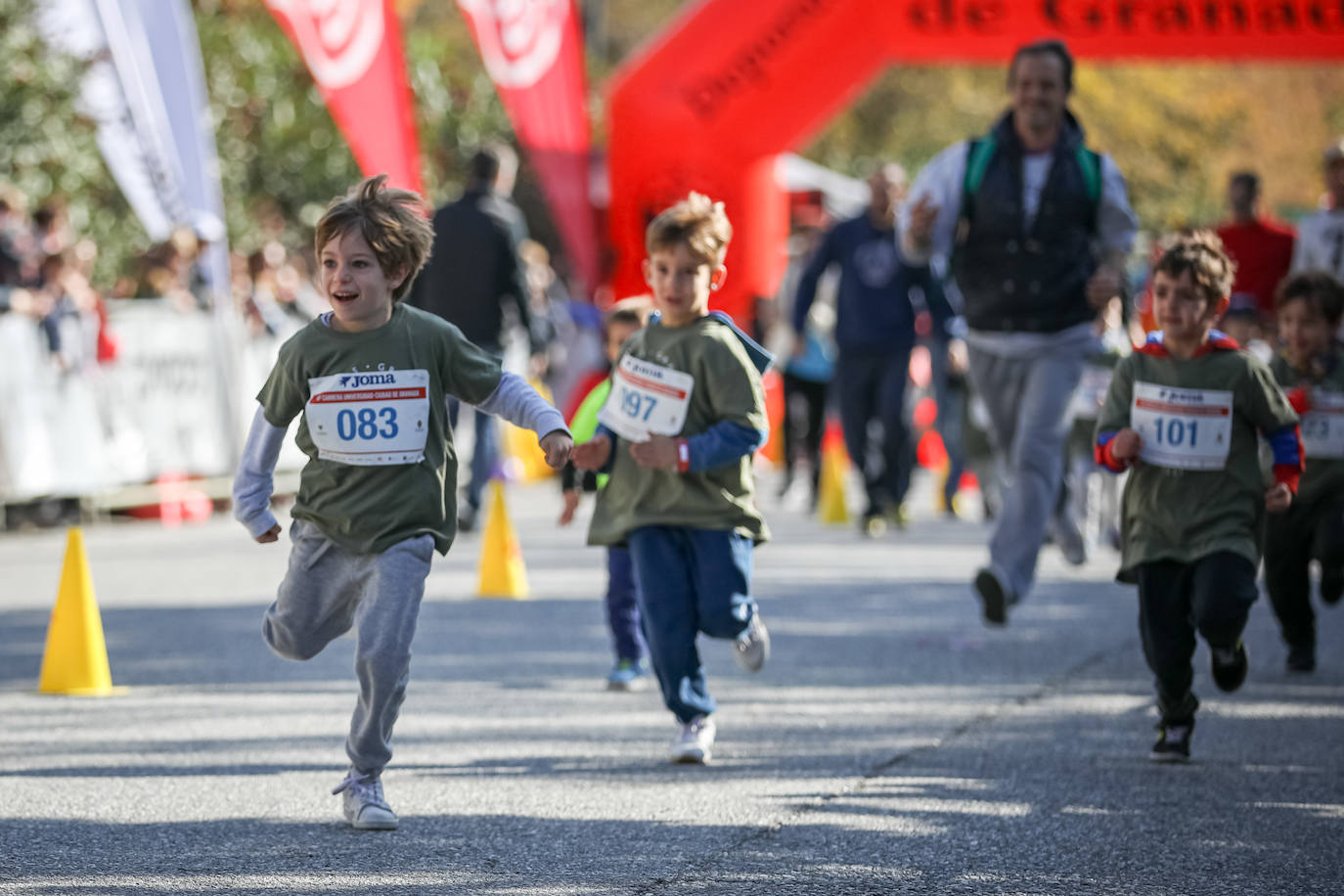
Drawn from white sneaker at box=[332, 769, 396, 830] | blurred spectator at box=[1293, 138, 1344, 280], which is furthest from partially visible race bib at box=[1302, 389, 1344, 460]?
white sneaker at box=[332, 769, 396, 830]

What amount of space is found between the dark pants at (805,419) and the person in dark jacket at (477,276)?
132 inches

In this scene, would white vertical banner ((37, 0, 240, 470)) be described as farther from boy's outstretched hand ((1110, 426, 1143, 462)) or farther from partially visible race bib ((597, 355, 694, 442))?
boy's outstretched hand ((1110, 426, 1143, 462))

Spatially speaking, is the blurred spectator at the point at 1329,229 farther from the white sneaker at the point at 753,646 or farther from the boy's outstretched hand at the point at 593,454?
the boy's outstretched hand at the point at 593,454

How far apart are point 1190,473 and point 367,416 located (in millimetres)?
2557

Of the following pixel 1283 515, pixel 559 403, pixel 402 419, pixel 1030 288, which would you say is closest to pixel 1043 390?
pixel 1030 288

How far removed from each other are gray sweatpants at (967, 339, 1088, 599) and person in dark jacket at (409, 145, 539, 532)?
15.8 feet

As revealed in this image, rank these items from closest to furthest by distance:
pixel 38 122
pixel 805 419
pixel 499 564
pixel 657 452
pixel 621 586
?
Result: 1. pixel 657 452
2. pixel 621 586
3. pixel 499 564
4. pixel 805 419
5. pixel 38 122

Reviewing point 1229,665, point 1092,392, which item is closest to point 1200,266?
point 1229,665

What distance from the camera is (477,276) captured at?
12.5m

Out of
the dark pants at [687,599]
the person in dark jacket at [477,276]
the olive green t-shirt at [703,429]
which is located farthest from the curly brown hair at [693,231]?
the person in dark jacket at [477,276]

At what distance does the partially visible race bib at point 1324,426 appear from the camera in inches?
300

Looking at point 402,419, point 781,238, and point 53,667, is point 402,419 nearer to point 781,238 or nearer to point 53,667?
point 53,667

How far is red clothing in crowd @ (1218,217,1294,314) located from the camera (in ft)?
36.1

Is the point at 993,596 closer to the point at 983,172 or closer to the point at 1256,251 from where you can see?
the point at 983,172
